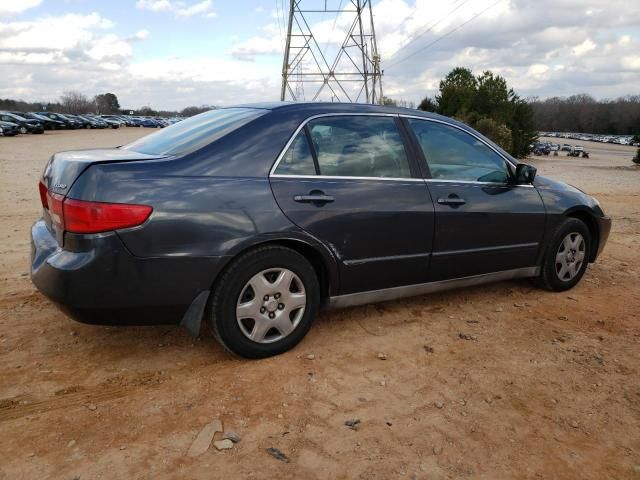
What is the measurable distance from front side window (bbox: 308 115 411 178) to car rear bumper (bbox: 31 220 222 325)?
1058 mm

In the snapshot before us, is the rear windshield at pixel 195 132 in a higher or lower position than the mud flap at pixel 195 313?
higher

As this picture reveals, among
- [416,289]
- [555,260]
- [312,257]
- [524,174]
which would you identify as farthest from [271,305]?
[555,260]

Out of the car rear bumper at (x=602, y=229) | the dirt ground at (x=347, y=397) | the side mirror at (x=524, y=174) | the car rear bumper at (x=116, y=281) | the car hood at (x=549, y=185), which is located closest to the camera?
the dirt ground at (x=347, y=397)

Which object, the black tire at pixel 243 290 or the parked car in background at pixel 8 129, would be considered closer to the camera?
the black tire at pixel 243 290

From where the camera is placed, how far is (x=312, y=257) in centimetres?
354

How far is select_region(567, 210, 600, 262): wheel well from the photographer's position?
193 inches

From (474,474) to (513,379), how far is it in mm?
1005

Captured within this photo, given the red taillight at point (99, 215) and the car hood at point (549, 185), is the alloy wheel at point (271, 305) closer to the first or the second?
the red taillight at point (99, 215)

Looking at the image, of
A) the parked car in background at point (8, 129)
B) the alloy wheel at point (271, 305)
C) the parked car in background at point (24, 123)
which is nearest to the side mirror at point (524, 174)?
the alloy wheel at point (271, 305)

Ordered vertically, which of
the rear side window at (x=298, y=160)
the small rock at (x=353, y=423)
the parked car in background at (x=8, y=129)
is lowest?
the small rock at (x=353, y=423)

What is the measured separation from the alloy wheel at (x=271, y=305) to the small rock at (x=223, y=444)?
0.78m

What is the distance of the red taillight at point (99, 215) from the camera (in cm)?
280

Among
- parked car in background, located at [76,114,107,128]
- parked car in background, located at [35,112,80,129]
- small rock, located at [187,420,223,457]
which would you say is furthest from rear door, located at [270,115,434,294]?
parked car in background, located at [76,114,107,128]

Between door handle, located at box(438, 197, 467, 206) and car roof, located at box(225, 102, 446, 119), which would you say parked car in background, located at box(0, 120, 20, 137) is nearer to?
car roof, located at box(225, 102, 446, 119)
